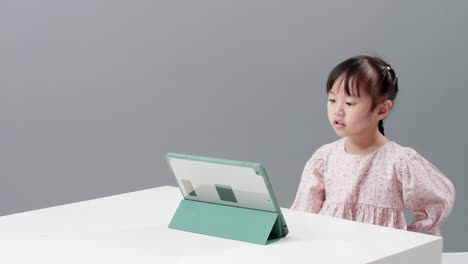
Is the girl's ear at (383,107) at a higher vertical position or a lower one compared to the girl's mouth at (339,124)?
higher

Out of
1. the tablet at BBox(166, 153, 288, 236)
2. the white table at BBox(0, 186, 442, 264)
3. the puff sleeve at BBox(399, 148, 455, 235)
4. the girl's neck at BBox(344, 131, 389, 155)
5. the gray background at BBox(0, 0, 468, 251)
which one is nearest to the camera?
the white table at BBox(0, 186, 442, 264)

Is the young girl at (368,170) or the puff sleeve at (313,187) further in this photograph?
the puff sleeve at (313,187)

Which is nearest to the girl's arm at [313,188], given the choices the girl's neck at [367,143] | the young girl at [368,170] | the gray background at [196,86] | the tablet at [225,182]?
the young girl at [368,170]

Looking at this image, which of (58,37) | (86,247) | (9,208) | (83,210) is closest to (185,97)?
(58,37)

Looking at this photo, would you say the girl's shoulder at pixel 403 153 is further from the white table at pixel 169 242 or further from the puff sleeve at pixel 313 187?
the white table at pixel 169 242

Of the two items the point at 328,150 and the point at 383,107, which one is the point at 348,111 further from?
the point at 328,150

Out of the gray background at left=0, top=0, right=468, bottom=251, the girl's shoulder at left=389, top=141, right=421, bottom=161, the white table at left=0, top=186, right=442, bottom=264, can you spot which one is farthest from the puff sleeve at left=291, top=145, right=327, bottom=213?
the gray background at left=0, top=0, right=468, bottom=251

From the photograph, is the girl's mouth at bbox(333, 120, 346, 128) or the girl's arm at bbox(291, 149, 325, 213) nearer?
the girl's mouth at bbox(333, 120, 346, 128)

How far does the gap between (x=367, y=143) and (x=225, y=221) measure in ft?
2.25

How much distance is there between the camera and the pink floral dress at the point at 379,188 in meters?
2.39

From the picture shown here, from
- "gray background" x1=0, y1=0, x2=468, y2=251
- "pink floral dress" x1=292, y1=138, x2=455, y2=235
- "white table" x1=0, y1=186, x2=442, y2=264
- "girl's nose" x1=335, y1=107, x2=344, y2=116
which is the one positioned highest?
"gray background" x1=0, y1=0, x2=468, y2=251

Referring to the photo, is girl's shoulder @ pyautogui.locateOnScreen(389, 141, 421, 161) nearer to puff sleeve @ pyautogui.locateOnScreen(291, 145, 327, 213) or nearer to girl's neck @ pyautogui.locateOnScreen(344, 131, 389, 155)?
girl's neck @ pyautogui.locateOnScreen(344, 131, 389, 155)

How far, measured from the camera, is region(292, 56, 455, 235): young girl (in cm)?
239

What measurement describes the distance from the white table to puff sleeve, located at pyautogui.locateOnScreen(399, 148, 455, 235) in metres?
0.38
